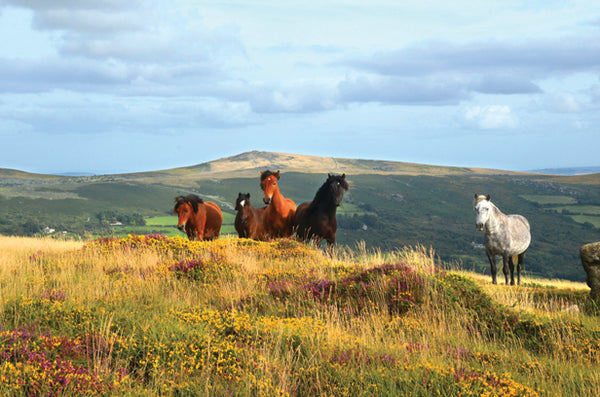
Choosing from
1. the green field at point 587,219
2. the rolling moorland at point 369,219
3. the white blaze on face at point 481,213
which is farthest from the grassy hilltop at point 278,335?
the green field at point 587,219

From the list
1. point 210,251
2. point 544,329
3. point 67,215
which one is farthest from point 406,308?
point 67,215

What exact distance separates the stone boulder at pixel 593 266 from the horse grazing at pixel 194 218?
488 inches

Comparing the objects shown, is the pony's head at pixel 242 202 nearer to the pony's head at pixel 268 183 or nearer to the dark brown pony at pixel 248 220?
the dark brown pony at pixel 248 220

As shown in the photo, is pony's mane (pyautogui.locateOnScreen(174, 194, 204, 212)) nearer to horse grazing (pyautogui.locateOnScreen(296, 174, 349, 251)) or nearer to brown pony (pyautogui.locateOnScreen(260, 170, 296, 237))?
brown pony (pyautogui.locateOnScreen(260, 170, 296, 237))

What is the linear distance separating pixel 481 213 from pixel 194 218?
10.3 m

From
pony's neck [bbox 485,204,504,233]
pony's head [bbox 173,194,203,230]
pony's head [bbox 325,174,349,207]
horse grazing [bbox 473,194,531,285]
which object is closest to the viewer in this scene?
pony's head [bbox 325,174,349,207]

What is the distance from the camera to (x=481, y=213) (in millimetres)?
15148

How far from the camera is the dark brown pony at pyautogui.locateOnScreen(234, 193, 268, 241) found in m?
17.6

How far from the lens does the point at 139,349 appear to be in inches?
230

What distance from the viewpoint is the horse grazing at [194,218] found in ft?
56.5

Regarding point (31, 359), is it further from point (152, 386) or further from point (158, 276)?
point (158, 276)

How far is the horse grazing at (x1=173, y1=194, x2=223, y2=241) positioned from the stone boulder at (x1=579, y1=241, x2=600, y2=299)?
12386 millimetres

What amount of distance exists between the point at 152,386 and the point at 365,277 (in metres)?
5.49


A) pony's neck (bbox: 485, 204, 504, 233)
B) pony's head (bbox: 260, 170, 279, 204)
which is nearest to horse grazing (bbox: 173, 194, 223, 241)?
pony's head (bbox: 260, 170, 279, 204)
